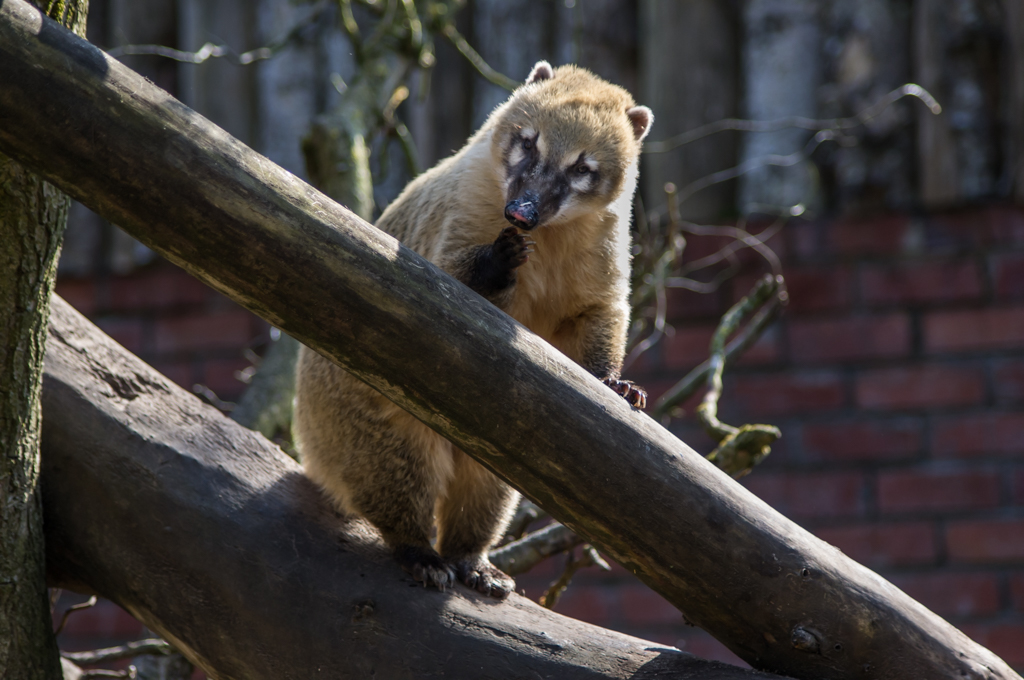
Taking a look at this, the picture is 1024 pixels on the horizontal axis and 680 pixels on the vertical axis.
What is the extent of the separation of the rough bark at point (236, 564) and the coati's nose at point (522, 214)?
2.60 ft

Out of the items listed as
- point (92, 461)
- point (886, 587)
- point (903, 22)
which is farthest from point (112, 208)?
point (903, 22)

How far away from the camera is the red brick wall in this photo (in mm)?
3414

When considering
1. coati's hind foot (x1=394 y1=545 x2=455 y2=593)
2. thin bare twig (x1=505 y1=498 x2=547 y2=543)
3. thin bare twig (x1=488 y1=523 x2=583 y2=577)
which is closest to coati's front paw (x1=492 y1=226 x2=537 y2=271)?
coati's hind foot (x1=394 y1=545 x2=455 y2=593)

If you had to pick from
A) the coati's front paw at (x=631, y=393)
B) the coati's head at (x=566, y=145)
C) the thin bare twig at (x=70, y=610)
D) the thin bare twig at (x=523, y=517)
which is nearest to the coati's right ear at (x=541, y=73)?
the coati's head at (x=566, y=145)

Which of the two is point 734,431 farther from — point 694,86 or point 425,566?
point 694,86

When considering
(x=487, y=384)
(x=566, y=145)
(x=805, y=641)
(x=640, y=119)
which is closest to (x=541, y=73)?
(x=640, y=119)

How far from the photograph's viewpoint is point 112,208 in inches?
57.9

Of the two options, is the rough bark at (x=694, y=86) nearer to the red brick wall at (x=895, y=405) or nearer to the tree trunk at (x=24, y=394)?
the red brick wall at (x=895, y=405)

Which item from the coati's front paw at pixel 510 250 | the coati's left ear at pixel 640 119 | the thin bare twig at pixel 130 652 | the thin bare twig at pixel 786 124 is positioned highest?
the thin bare twig at pixel 786 124

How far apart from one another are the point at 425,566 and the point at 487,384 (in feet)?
2.06

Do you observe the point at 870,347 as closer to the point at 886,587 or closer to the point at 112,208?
the point at 886,587

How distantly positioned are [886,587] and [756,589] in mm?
251

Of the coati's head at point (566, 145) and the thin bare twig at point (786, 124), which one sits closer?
the coati's head at point (566, 145)

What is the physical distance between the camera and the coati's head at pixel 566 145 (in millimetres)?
2264
